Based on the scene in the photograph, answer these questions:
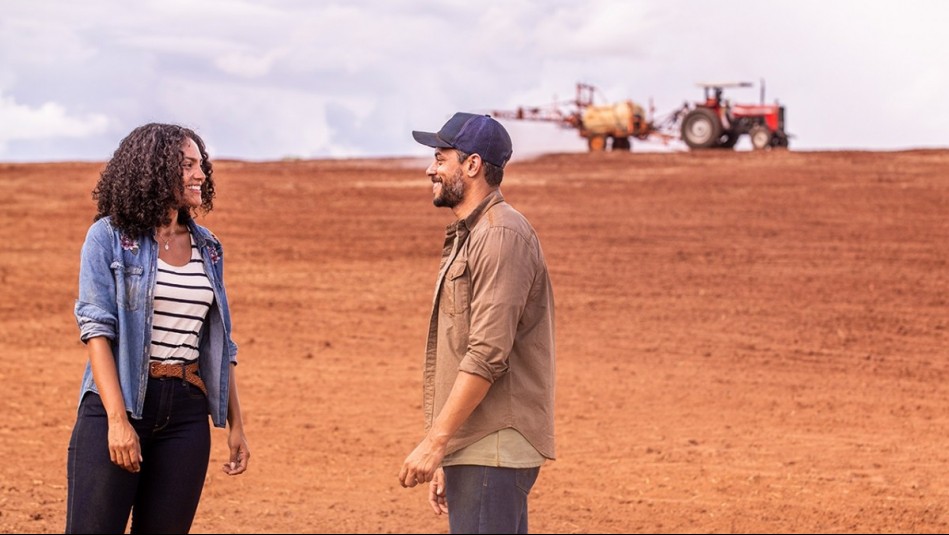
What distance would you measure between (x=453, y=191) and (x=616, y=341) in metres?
10.3

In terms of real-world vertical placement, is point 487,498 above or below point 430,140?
below

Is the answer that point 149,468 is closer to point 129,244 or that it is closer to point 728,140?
point 129,244

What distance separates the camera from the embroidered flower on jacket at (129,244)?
12.0ft

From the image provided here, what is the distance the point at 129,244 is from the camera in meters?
3.66

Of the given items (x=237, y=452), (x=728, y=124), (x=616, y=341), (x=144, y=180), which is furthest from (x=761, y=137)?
(x=144, y=180)

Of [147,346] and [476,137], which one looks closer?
[476,137]

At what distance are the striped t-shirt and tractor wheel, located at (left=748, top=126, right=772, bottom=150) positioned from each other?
24.2 m

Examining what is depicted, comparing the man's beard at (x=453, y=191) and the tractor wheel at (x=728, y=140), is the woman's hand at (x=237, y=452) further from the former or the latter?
the tractor wheel at (x=728, y=140)

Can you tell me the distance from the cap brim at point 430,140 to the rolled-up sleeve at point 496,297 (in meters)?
0.32

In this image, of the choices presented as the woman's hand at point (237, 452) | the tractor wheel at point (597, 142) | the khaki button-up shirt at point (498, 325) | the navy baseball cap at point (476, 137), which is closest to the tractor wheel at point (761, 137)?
the tractor wheel at point (597, 142)

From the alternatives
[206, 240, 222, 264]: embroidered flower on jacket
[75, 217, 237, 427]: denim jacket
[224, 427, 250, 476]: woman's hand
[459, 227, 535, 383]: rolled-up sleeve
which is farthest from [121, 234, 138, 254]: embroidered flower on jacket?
[459, 227, 535, 383]: rolled-up sleeve

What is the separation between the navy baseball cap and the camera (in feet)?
11.4

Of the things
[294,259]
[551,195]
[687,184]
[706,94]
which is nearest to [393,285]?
[294,259]

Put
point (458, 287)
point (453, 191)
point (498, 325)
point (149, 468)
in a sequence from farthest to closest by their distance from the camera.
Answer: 1. point (149, 468)
2. point (453, 191)
3. point (458, 287)
4. point (498, 325)
